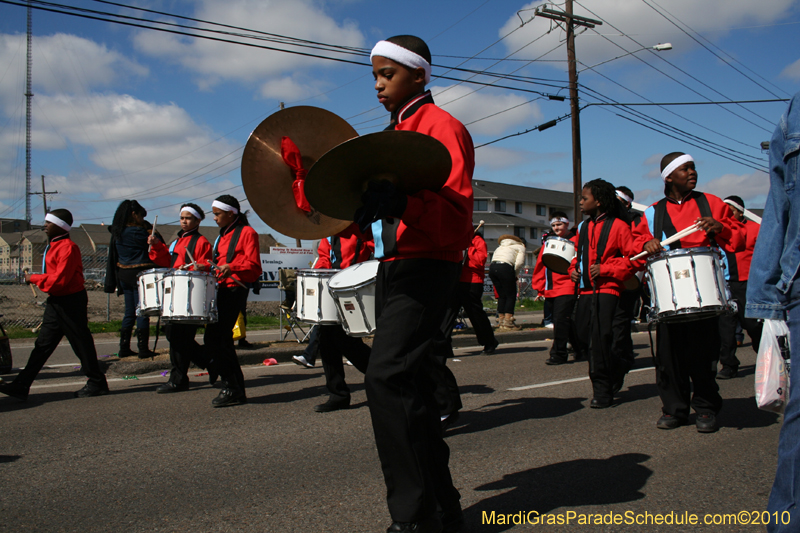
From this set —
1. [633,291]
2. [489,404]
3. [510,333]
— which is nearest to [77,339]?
[489,404]

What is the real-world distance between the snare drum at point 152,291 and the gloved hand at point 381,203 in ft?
14.4

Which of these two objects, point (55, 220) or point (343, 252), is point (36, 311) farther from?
point (343, 252)

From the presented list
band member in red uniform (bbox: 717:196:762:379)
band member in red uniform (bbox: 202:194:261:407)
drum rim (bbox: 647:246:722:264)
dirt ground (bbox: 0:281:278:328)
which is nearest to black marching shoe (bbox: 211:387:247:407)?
band member in red uniform (bbox: 202:194:261:407)

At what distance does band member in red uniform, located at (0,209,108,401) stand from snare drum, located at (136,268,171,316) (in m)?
0.59

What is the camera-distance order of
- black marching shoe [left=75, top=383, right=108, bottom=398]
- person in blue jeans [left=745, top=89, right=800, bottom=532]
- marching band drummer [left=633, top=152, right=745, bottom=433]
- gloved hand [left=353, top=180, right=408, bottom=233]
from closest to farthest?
person in blue jeans [left=745, top=89, right=800, bottom=532] → gloved hand [left=353, top=180, right=408, bottom=233] → marching band drummer [left=633, top=152, right=745, bottom=433] → black marching shoe [left=75, top=383, right=108, bottom=398]

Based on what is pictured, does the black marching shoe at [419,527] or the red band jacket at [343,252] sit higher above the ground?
the red band jacket at [343,252]

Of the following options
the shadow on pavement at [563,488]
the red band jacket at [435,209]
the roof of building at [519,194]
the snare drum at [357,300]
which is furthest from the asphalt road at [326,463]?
the roof of building at [519,194]

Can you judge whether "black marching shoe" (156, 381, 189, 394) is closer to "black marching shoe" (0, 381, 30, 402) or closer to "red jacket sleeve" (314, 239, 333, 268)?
"black marching shoe" (0, 381, 30, 402)

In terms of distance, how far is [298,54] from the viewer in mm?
14492

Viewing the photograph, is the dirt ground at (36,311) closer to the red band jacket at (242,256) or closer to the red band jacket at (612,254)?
the red band jacket at (242,256)

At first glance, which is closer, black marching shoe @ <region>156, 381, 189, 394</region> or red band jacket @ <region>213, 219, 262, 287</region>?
red band jacket @ <region>213, 219, 262, 287</region>

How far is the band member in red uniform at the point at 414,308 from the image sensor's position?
2.51m

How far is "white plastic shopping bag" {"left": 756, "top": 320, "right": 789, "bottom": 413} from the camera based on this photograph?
210 centimetres

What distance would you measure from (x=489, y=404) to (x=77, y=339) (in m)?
4.26
